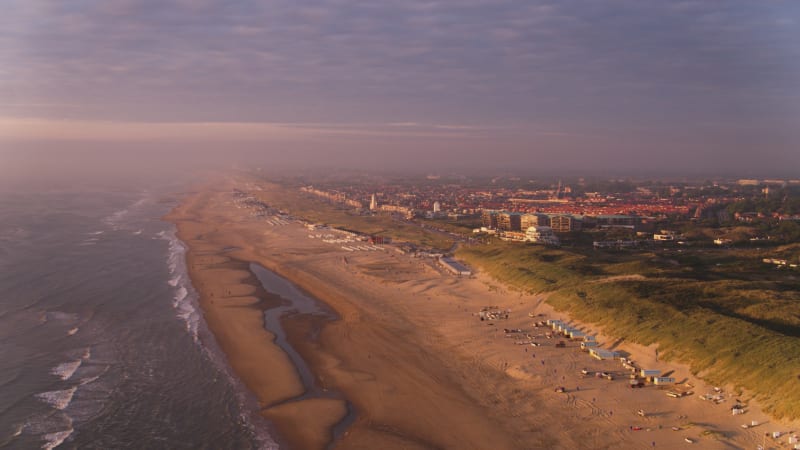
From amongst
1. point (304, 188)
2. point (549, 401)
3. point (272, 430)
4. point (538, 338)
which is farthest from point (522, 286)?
point (304, 188)

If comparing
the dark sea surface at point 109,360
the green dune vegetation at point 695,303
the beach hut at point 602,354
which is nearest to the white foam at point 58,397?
the dark sea surface at point 109,360

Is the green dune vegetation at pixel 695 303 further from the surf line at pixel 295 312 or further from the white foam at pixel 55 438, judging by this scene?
the white foam at pixel 55 438

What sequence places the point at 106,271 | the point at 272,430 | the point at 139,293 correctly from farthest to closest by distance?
1. the point at 106,271
2. the point at 139,293
3. the point at 272,430

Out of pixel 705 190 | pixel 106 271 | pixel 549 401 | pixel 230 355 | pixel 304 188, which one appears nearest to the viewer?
pixel 549 401

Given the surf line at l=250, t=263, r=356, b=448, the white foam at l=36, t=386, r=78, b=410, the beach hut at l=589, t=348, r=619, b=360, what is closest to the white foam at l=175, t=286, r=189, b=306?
the surf line at l=250, t=263, r=356, b=448

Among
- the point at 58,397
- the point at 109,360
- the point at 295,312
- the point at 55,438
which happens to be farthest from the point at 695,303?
the point at 58,397

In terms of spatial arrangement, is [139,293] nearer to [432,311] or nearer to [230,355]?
[230,355]

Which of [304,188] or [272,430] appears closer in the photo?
[272,430]

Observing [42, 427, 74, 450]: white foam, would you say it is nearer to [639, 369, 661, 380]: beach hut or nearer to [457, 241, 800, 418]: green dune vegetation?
[639, 369, 661, 380]: beach hut
